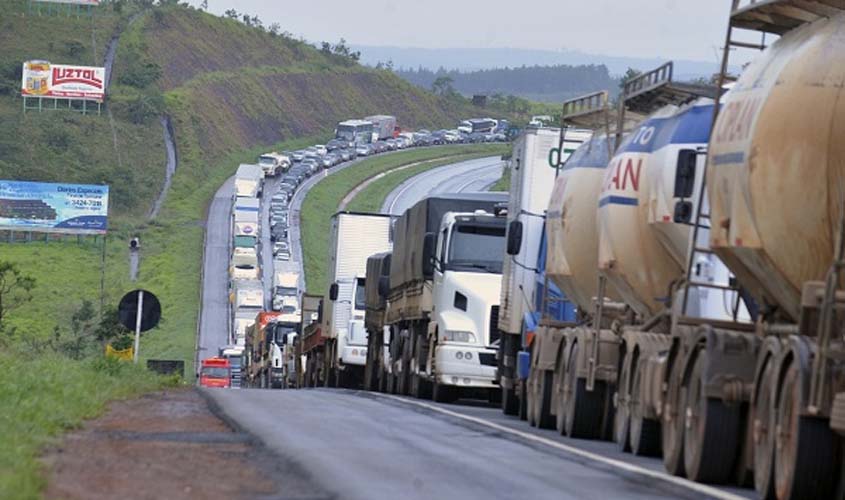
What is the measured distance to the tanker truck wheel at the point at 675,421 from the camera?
1647cm

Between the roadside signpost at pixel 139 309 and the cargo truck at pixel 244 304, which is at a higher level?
the roadside signpost at pixel 139 309

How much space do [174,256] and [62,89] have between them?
38804 mm

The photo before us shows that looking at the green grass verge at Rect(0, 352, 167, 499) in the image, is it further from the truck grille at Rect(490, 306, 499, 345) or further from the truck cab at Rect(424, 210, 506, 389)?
the truck grille at Rect(490, 306, 499, 345)

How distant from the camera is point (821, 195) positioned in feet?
46.2

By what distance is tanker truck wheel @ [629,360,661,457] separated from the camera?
62.0 ft

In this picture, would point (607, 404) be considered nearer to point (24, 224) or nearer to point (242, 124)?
point (24, 224)

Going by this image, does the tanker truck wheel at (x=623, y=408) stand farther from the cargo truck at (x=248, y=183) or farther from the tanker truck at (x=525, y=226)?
the cargo truck at (x=248, y=183)

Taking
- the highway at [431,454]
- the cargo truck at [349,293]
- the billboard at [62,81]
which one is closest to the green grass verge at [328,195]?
the billboard at [62,81]

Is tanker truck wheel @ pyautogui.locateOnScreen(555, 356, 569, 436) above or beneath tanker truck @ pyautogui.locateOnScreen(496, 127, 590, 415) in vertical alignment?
beneath

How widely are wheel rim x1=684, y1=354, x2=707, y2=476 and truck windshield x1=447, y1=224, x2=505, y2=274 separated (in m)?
16.8

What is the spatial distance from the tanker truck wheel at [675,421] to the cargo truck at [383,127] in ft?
Answer: 471

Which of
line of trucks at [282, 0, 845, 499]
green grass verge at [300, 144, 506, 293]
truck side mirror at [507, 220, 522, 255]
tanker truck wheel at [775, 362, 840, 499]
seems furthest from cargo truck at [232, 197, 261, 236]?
tanker truck wheel at [775, 362, 840, 499]

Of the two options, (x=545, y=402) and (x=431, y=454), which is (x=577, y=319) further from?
(x=431, y=454)

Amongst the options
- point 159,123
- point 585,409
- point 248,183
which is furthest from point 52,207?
point 585,409
